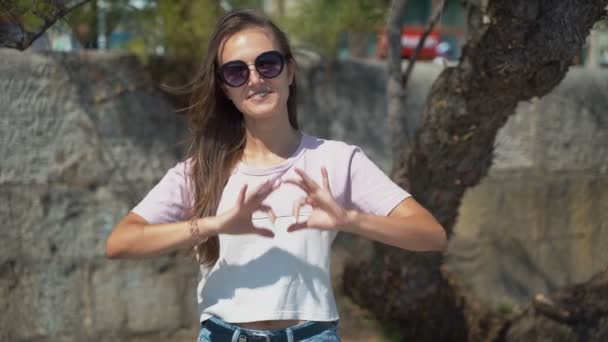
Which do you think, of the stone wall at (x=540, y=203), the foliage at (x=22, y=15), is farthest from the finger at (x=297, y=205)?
the stone wall at (x=540, y=203)

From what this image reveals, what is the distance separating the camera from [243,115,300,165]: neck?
7.25 ft

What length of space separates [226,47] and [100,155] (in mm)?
1760

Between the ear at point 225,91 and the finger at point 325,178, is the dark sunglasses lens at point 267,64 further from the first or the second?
the finger at point 325,178

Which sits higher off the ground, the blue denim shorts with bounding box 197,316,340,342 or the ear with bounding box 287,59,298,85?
the ear with bounding box 287,59,298,85

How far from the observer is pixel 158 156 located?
12.8ft

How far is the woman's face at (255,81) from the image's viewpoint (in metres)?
2.11

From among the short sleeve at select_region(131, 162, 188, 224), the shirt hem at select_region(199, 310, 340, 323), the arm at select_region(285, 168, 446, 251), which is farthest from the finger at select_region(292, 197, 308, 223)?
the short sleeve at select_region(131, 162, 188, 224)

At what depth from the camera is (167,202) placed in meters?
2.15

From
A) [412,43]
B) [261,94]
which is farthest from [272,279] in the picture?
[412,43]

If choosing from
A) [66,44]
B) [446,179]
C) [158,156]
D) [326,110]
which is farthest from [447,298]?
[66,44]

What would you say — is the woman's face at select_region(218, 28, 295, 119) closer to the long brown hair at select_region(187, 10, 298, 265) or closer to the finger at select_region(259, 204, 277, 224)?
the long brown hair at select_region(187, 10, 298, 265)

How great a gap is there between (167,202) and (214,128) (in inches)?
10.3

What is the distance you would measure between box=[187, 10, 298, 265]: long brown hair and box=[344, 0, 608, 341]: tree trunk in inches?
48.0

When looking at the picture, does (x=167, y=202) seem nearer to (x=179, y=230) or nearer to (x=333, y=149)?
(x=179, y=230)
